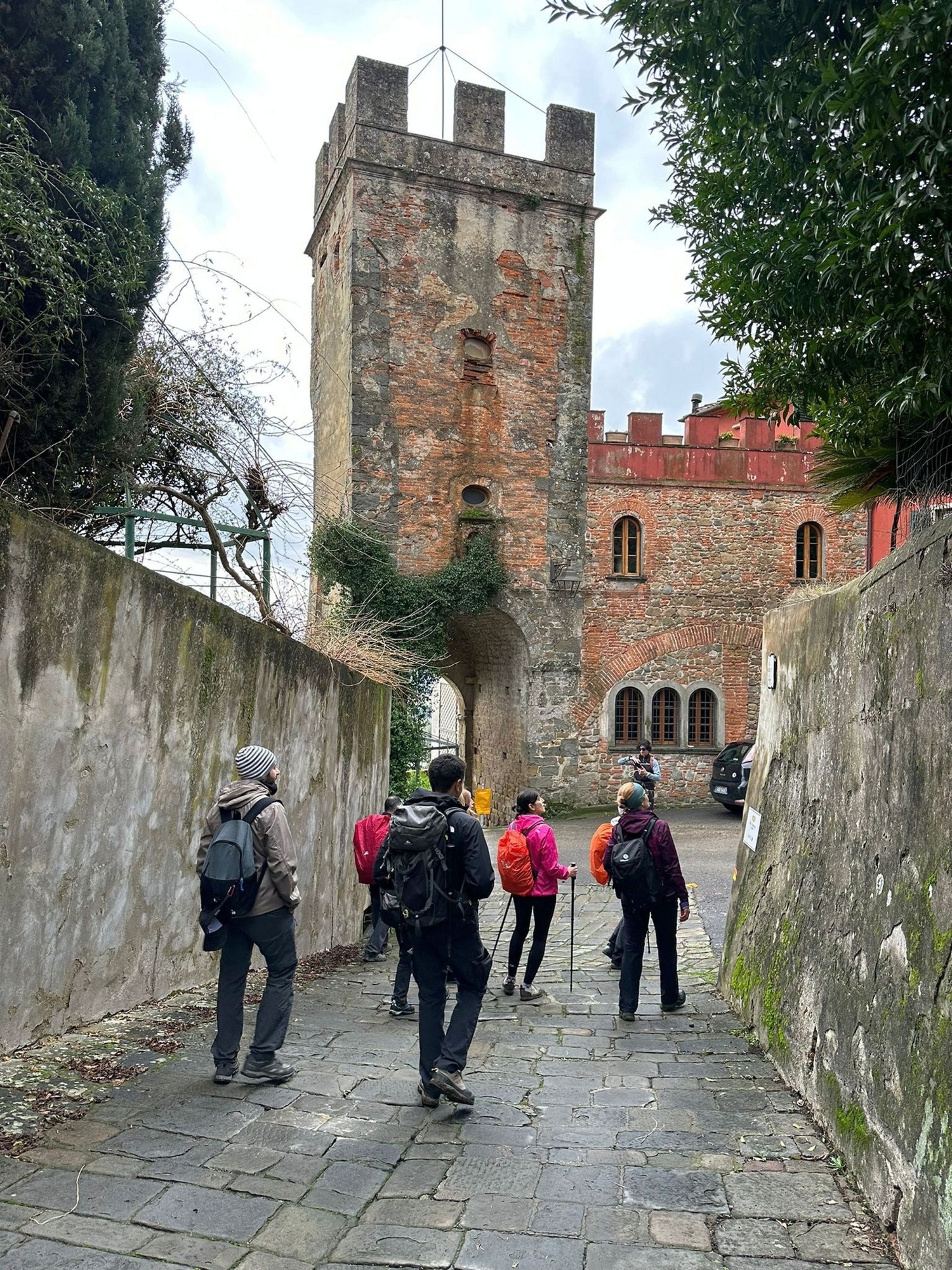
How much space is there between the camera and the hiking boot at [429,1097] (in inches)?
188

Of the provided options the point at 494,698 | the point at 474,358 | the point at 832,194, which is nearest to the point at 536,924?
the point at 832,194

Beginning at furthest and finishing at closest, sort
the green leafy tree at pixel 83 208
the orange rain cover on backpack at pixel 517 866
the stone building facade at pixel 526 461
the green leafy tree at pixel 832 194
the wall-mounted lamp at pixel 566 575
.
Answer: the wall-mounted lamp at pixel 566 575
the stone building facade at pixel 526 461
the orange rain cover on backpack at pixel 517 866
the green leafy tree at pixel 83 208
the green leafy tree at pixel 832 194

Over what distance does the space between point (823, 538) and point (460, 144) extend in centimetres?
1162

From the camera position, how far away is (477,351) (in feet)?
68.4

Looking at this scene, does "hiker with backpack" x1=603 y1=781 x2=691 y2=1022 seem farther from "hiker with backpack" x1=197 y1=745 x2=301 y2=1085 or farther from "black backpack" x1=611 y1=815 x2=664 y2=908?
"hiker with backpack" x1=197 y1=745 x2=301 y2=1085

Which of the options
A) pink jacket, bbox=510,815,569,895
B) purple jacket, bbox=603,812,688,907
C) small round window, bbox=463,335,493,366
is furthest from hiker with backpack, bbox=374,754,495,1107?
small round window, bbox=463,335,493,366

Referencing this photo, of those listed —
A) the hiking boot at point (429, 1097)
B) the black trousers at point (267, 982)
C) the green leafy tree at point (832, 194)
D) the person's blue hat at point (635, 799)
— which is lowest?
the hiking boot at point (429, 1097)

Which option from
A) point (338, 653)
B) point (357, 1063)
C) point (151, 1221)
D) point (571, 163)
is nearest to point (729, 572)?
point (571, 163)

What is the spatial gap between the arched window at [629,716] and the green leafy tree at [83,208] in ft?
57.7

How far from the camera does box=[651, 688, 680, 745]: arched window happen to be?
23281 mm

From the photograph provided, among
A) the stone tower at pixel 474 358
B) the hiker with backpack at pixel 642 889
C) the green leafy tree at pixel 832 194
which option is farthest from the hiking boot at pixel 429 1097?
the stone tower at pixel 474 358

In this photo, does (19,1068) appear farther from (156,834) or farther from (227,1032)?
(156,834)

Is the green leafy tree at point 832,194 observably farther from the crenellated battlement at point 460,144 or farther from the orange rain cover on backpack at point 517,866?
the crenellated battlement at point 460,144

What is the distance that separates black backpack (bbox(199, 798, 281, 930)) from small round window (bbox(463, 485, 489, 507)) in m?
16.3
